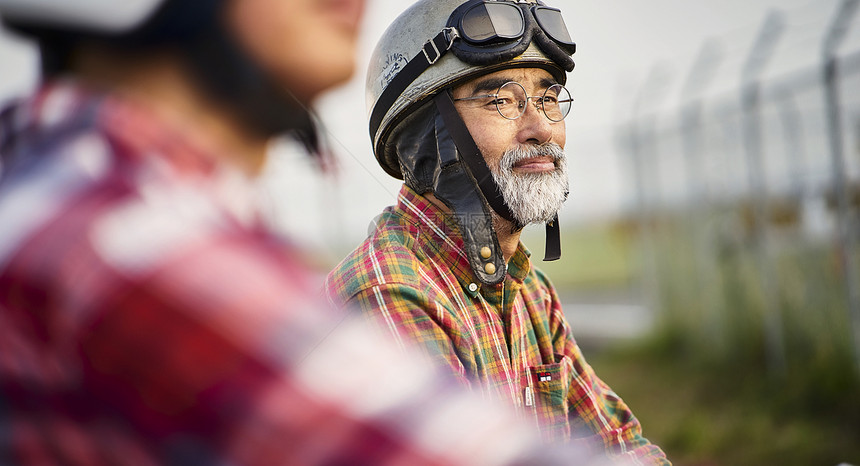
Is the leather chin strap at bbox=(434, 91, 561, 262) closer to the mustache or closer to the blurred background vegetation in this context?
the mustache

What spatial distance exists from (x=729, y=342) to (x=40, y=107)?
789cm

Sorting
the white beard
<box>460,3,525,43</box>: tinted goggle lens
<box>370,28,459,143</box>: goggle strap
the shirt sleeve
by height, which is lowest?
→ the shirt sleeve

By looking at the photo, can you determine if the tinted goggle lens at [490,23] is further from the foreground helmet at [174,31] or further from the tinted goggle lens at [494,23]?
the foreground helmet at [174,31]

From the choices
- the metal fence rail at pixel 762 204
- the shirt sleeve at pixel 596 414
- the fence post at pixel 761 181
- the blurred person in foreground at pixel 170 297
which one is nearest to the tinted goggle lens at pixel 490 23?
the shirt sleeve at pixel 596 414

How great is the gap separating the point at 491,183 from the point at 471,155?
0.32 feet

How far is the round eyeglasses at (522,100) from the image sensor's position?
2.02m

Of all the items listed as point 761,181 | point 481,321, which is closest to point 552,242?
point 481,321

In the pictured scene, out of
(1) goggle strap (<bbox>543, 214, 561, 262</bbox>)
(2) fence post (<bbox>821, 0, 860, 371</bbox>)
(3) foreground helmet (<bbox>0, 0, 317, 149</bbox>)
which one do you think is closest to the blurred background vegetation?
(2) fence post (<bbox>821, 0, 860, 371</bbox>)

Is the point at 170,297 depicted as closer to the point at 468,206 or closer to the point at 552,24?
the point at 468,206

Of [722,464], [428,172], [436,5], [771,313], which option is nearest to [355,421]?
[428,172]

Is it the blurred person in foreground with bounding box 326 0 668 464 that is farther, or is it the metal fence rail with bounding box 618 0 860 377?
the metal fence rail with bounding box 618 0 860 377

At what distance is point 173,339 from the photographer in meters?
0.48

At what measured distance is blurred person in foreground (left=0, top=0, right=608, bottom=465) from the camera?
1.61 feet

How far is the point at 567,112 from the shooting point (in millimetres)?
2033
